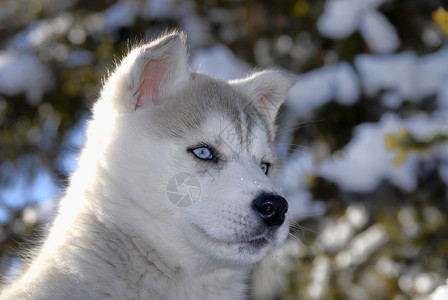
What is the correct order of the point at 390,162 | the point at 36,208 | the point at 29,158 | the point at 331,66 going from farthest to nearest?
the point at 29,158
the point at 36,208
the point at 331,66
the point at 390,162

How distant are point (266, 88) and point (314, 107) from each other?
3.15ft

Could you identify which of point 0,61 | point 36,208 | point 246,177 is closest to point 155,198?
point 246,177

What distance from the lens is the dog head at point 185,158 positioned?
9.16 feet

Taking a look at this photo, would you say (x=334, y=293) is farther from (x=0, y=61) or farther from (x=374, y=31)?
(x=0, y=61)

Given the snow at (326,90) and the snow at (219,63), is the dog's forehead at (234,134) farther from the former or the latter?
the snow at (219,63)

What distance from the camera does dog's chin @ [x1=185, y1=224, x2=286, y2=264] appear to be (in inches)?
111

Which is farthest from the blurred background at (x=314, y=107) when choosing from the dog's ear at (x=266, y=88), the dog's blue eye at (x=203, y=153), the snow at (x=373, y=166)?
the dog's blue eye at (x=203, y=153)

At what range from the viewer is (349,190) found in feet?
13.4

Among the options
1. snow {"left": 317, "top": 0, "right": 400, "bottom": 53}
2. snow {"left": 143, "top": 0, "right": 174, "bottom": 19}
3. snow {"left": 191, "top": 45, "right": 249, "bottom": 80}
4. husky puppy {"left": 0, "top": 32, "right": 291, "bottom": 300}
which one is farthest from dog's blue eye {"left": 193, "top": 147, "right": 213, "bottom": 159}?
snow {"left": 143, "top": 0, "right": 174, "bottom": 19}

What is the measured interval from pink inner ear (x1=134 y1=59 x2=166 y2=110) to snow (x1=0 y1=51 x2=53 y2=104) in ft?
7.86

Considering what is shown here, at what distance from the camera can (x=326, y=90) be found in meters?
4.56

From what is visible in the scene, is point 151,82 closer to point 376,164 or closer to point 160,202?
point 160,202

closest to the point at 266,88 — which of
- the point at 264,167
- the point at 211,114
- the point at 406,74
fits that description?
the point at 264,167

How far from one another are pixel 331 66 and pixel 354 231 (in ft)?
5.40
